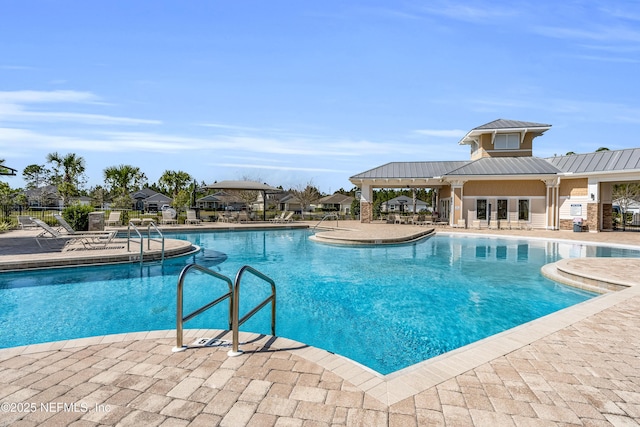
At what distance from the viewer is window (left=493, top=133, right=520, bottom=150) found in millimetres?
23562

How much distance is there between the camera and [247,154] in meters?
39.0

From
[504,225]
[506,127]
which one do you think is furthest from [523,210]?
[506,127]

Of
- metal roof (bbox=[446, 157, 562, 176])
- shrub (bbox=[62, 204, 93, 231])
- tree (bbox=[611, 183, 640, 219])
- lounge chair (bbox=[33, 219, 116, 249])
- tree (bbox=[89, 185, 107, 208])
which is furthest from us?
tree (bbox=[89, 185, 107, 208])

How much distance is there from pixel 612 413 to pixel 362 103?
16968mm

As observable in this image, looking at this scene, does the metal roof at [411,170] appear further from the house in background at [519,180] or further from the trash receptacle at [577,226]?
the trash receptacle at [577,226]

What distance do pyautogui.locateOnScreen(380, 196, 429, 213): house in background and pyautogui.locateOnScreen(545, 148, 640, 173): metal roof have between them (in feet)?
50.7

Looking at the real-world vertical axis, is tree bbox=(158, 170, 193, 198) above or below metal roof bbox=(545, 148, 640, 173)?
above

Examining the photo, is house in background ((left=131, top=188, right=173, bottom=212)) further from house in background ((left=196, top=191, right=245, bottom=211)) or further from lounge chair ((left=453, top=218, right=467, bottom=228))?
lounge chair ((left=453, top=218, right=467, bottom=228))

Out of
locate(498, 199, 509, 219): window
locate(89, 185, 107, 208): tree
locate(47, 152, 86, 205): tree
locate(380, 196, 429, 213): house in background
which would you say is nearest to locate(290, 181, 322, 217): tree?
locate(380, 196, 429, 213): house in background

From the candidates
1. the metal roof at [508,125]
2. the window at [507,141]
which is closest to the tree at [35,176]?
the metal roof at [508,125]

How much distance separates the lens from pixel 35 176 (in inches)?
2165

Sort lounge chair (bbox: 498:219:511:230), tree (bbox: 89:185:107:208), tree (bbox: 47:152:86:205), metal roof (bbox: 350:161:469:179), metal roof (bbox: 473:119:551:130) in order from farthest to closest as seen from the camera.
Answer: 1. tree (bbox: 47:152:86:205)
2. tree (bbox: 89:185:107:208)
3. metal roof (bbox: 350:161:469:179)
4. metal roof (bbox: 473:119:551:130)
5. lounge chair (bbox: 498:219:511:230)

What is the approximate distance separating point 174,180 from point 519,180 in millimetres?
52860

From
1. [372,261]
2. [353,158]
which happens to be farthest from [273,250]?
[353,158]
